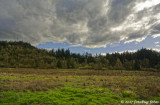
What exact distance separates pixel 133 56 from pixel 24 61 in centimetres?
14427

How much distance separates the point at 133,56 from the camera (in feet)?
432

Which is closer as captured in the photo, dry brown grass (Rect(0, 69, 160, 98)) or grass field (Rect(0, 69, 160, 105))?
grass field (Rect(0, 69, 160, 105))

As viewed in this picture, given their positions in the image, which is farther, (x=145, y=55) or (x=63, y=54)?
(x=63, y=54)

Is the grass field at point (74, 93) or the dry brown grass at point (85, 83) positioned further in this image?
the dry brown grass at point (85, 83)

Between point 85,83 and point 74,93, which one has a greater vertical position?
point 74,93

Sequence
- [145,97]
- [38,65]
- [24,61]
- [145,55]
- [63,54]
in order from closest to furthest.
A: [145,97], [38,65], [24,61], [145,55], [63,54]

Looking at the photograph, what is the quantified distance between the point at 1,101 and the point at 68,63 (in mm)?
85913

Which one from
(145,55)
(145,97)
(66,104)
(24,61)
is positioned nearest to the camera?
(66,104)


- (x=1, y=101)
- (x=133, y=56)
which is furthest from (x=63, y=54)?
(x=1, y=101)

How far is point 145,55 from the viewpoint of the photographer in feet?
421

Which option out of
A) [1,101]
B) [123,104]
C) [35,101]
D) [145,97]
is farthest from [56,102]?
[145,97]

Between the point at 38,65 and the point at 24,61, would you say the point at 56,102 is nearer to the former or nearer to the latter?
the point at 38,65

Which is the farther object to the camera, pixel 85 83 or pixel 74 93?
pixel 85 83

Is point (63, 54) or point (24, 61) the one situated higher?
point (63, 54)
